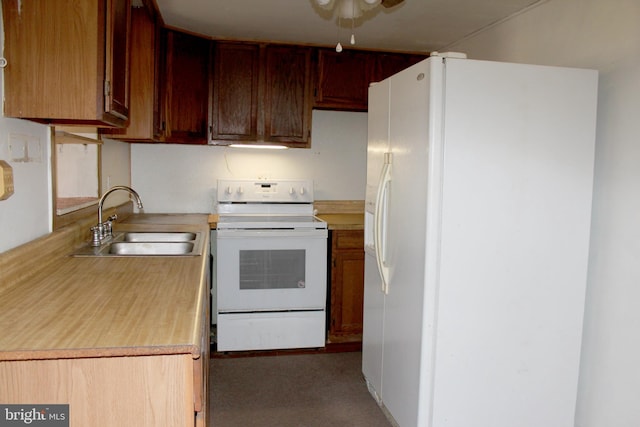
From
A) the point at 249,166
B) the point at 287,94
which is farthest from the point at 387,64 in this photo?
the point at 249,166

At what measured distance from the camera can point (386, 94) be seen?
2.40 meters

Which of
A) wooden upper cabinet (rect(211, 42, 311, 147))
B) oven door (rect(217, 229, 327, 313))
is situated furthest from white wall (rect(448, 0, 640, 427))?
wooden upper cabinet (rect(211, 42, 311, 147))

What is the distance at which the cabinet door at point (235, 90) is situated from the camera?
3.45 m

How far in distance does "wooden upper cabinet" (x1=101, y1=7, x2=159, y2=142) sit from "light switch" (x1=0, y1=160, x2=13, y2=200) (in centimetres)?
131

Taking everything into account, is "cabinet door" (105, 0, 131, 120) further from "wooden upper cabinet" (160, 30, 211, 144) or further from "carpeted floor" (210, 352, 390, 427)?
"carpeted floor" (210, 352, 390, 427)

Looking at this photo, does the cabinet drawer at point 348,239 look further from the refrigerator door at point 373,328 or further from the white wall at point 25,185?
the white wall at point 25,185

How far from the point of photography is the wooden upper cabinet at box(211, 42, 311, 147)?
346cm

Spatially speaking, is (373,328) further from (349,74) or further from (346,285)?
(349,74)

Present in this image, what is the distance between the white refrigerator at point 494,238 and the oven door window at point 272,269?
129cm

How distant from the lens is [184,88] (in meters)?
3.34

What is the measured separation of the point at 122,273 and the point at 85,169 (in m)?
1.13

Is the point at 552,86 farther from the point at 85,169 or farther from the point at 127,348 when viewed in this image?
the point at 85,169

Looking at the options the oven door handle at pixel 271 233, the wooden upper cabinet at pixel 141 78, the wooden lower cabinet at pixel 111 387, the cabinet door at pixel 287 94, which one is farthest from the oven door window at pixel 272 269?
the wooden lower cabinet at pixel 111 387

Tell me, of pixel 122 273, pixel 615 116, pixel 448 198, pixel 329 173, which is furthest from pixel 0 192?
pixel 329 173
